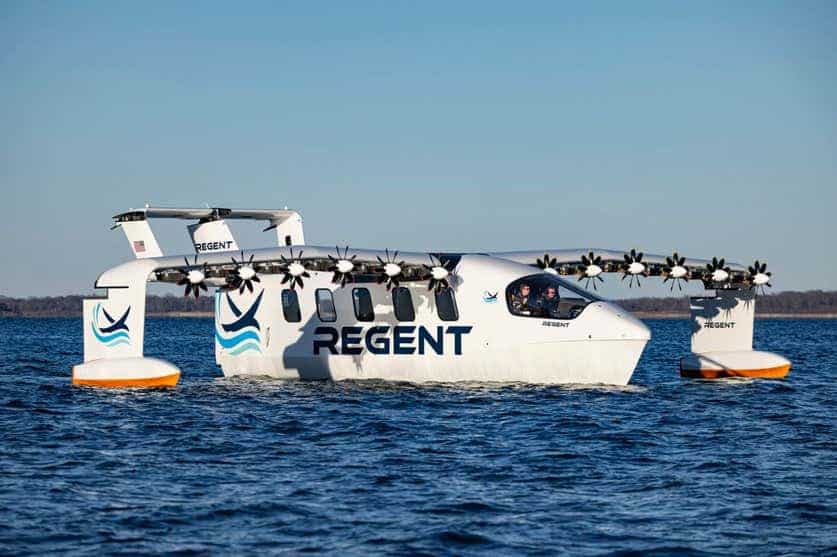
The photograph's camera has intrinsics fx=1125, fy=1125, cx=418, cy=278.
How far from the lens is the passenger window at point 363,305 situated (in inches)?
1346

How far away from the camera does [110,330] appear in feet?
106

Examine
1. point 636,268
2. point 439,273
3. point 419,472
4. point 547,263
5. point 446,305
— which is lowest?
point 419,472

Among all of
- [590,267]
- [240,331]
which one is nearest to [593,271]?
[590,267]

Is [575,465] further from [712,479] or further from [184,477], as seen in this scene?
[184,477]

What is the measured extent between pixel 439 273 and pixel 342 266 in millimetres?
2726

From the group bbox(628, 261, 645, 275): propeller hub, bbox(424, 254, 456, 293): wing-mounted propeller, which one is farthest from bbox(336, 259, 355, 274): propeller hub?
bbox(628, 261, 645, 275): propeller hub

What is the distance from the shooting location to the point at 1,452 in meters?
21.1

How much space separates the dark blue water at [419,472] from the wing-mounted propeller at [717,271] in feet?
18.0

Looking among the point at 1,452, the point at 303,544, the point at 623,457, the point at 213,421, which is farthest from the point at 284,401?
the point at 303,544

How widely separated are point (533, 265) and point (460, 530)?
21.6 m

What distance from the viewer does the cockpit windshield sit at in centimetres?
3191

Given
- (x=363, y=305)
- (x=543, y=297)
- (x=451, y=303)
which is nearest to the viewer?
(x=543, y=297)

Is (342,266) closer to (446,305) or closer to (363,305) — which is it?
(363,305)

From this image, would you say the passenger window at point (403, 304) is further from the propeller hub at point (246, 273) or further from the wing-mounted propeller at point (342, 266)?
the propeller hub at point (246, 273)
